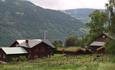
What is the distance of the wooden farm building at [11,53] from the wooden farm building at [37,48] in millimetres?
1914

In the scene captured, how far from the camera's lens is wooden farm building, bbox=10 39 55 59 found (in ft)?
262

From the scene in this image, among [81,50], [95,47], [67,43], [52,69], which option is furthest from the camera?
[67,43]

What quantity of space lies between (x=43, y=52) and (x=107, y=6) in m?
20.5

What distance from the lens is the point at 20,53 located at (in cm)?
7625

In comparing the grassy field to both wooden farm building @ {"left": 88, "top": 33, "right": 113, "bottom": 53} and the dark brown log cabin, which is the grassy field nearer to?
wooden farm building @ {"left": 88, "top": 33, "right": 113, "bottom": 53}

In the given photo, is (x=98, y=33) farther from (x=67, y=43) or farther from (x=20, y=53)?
(x=20, y=53)

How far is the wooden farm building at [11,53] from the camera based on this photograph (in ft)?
245

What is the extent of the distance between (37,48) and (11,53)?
28.9 ft

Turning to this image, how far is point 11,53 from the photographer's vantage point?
2948 inches

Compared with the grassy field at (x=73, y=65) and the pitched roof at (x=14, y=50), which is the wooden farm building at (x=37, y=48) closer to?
the pitched roof at (x=14, y=50)

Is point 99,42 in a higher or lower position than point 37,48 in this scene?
higher

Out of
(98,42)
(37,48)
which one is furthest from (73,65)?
(98,42)

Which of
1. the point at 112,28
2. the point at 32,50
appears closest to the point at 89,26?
the point at 32,50

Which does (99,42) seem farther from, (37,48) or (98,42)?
(37,48)
